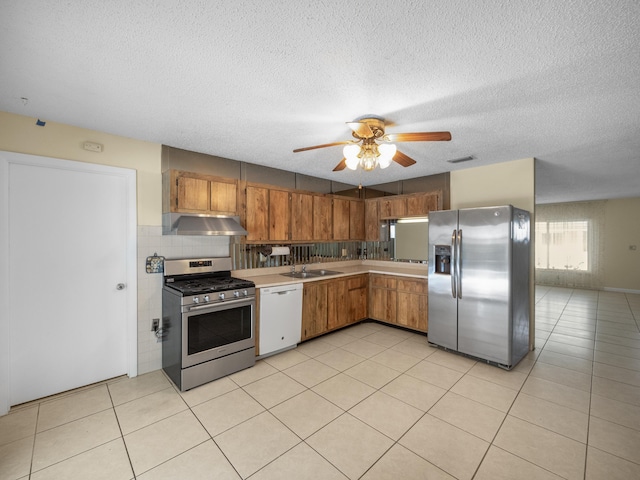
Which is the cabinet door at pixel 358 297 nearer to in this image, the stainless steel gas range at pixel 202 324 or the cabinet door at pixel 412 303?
the cabinet door at pixel 412 303

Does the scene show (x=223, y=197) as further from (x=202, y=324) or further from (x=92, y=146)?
(x=202, y=324)

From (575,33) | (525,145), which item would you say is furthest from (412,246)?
(575,33)

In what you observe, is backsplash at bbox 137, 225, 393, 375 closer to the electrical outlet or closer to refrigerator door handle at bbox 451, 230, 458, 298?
the electrical outlet

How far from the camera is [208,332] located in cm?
295

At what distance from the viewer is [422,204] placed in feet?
15.4

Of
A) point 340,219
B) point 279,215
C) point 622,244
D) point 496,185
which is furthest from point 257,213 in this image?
point 622,244

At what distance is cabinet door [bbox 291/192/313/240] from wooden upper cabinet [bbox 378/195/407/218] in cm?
149

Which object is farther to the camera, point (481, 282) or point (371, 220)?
point (371, 220)

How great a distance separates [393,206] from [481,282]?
216 cm

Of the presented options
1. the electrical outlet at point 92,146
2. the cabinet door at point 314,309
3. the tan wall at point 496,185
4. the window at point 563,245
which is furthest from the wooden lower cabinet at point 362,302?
the window at point 563,245

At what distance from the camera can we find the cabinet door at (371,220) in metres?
5.39

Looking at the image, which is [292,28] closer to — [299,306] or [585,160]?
[299,306]

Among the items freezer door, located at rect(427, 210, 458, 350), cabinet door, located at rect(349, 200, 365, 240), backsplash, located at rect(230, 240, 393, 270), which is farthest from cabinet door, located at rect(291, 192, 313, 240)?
freezer door, located at rect(427, 210, 458, 350)

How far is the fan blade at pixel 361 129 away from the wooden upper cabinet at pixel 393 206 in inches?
110
